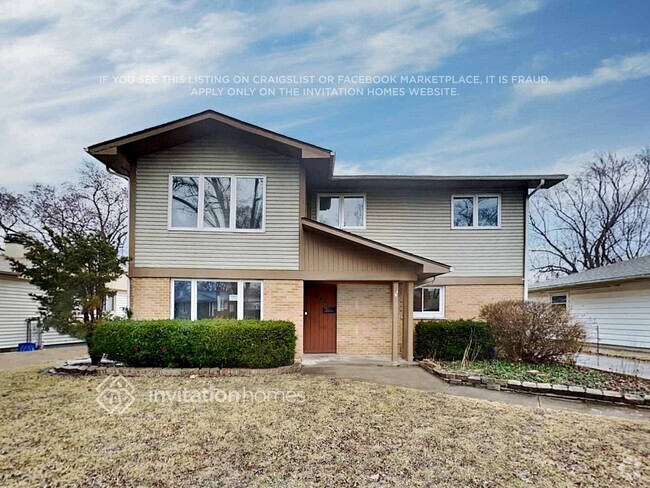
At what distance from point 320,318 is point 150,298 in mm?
4762

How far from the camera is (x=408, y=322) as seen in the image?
1077 centimetres

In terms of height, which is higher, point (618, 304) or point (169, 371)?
point (618, 304)

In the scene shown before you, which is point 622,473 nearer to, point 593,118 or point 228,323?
point 228,323

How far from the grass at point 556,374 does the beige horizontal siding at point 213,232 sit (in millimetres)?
5021

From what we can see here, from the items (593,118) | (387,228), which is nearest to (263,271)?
(387,228)

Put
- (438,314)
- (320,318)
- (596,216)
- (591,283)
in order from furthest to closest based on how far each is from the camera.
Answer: (596,216), (591,283), (438,314), (320,318)

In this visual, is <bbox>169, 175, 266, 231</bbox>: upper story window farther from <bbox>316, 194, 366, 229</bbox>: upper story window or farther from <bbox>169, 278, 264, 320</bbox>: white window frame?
<bbox>316, 194, 366, 229</bbox>: upper story window

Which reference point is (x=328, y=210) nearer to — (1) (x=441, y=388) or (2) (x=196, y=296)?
(2) (x=196, y=296)

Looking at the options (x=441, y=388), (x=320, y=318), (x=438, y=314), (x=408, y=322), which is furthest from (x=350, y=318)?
(x=441, y=388)

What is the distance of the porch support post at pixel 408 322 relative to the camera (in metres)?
10.7

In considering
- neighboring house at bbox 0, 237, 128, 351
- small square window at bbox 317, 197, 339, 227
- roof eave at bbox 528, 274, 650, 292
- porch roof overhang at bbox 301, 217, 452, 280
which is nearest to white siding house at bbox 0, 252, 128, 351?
neighboring house at bbox 0, 237, 128, 351

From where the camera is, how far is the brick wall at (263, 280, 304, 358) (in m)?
10.6

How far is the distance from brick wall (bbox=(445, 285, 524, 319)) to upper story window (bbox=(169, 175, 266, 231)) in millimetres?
6375

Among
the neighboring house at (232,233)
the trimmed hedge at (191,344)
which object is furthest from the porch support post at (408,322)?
the trimmed hedge at (191,344)
